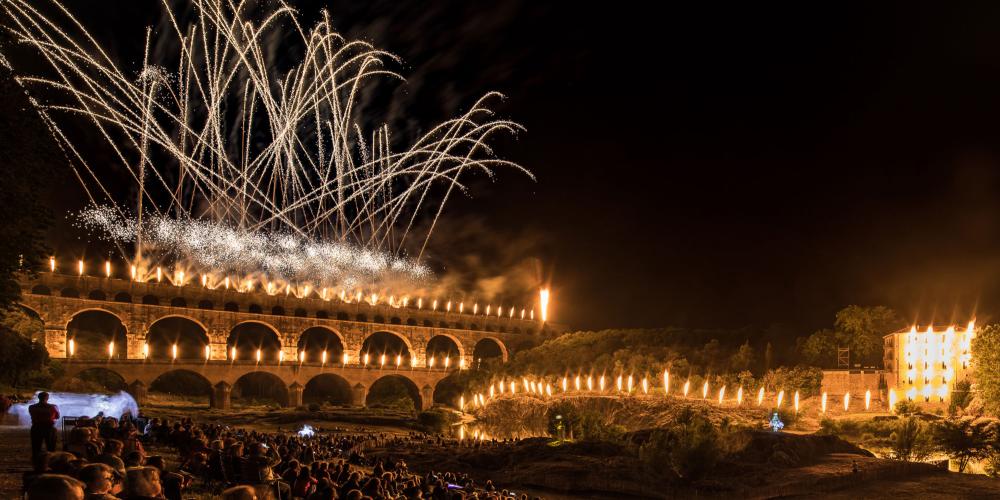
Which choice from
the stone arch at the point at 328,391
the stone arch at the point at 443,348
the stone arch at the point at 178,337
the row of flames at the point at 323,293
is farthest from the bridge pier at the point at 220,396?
the stone arch at the point at 443,348

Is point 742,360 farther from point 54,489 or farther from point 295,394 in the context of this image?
point 54,489

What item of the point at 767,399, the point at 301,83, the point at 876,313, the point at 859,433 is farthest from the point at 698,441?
the point at 876,313

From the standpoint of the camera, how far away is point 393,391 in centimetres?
9325

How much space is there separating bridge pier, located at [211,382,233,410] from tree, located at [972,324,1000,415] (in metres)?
61.2

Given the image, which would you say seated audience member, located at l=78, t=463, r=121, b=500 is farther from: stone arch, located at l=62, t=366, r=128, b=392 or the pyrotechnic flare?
the pyrotechnic flare

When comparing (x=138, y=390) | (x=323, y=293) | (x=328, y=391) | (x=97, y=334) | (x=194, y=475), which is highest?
(x=323, y=293)

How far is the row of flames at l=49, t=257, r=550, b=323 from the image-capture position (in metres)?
80.0

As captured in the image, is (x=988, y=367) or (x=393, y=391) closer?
(x=988, y=367)

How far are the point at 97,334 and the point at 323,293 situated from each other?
24216 mm

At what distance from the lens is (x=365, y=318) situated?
3772 inches

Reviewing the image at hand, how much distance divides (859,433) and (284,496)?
1804 inches

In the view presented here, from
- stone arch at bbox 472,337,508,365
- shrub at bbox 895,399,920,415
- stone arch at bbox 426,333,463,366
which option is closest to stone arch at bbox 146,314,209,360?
stone arch at bbox 426,333,463,366

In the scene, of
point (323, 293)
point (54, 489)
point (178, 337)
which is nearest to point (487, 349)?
point (323, 293)

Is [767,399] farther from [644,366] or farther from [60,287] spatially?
[60,287]
